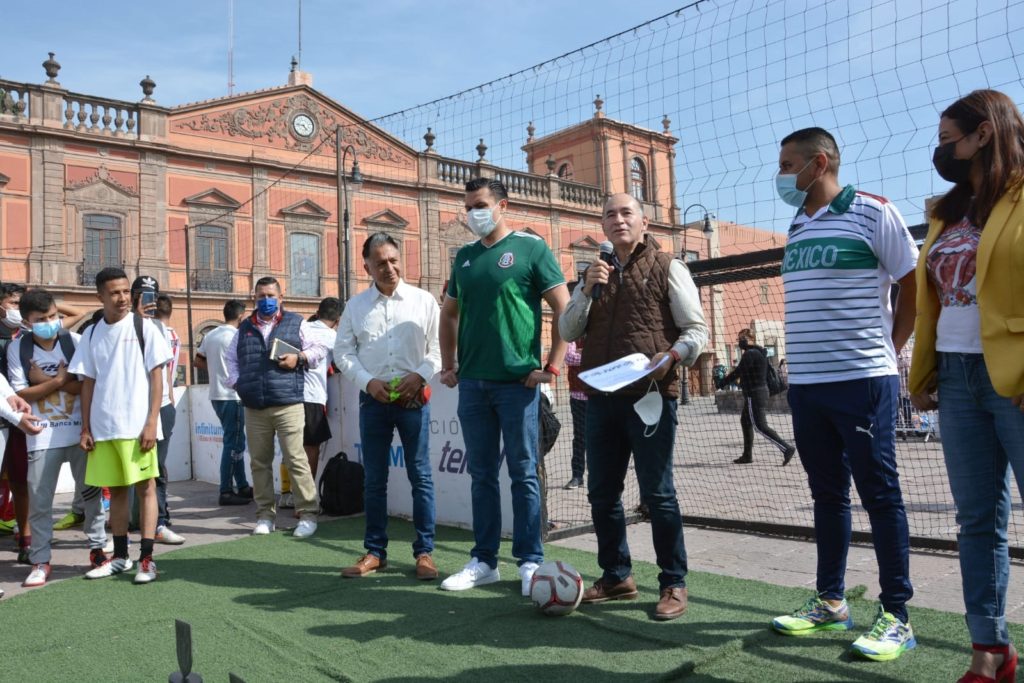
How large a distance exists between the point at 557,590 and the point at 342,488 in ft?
11.0

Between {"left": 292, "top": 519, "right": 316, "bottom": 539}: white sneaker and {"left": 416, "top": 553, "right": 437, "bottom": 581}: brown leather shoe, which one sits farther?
{"left": 292, "top": 519, "right": 316, "bottom": 539}: white sneaker

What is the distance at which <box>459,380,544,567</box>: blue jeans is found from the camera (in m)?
4.08

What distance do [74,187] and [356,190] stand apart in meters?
9.92

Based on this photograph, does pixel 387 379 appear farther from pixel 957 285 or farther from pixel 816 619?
pixel 957 285

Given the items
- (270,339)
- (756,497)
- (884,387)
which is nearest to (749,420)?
(756,497)

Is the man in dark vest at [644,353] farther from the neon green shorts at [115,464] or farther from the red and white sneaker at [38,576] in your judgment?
the red and white sneaker at [38,576]

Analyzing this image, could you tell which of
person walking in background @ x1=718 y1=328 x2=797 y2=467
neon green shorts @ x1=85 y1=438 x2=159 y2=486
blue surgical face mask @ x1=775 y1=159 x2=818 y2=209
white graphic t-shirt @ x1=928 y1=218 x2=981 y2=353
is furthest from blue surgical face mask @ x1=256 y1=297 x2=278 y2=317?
person walking in background @ x1=718 y1=328 x2=797 y2=467

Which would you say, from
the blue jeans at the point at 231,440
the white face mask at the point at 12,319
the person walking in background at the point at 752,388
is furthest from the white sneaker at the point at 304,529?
the person walking in background at the point at 752,388

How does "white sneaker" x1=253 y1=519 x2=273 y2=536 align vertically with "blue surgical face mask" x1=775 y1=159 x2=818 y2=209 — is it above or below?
below

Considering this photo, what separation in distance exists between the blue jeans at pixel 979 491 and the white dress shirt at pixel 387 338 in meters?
2.89

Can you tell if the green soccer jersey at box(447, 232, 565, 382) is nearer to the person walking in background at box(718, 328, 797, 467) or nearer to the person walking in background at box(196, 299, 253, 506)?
the person walking in background at box(196, 299, 253, 506)

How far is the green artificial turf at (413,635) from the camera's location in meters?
2.94

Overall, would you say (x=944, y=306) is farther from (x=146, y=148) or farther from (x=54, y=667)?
(x=146, y=148)

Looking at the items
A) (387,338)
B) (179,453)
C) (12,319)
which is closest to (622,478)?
(387,338)
